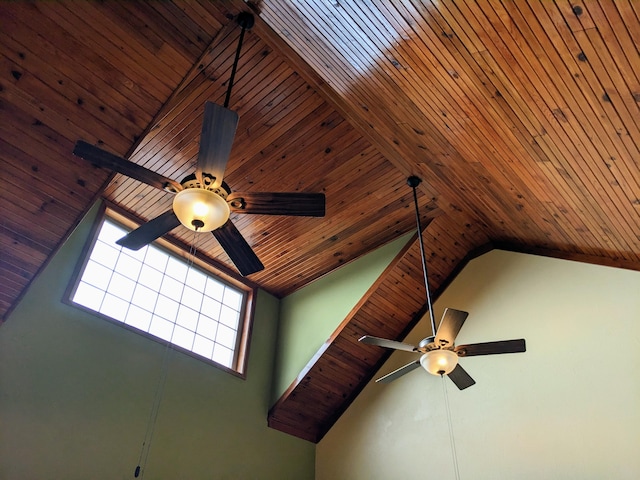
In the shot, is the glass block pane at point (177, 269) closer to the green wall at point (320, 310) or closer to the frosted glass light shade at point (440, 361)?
the green wall at point (320, 310)

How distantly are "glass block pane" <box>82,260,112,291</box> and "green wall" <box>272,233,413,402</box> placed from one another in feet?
7.28

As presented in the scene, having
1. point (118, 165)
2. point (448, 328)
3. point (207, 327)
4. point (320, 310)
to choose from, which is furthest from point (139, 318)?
point (448, 328)

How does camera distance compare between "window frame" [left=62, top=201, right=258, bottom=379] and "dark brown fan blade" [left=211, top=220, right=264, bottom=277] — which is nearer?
"dark brown fan blade" [left=211, top=220, right=264, bottom=277]

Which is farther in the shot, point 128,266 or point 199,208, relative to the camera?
point 128,266

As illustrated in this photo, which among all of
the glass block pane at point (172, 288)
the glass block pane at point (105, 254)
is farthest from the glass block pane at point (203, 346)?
the glass block pane at point (105, 254)

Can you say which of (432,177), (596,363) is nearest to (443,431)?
(596,363)

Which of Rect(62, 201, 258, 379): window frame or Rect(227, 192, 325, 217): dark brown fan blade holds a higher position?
Rect(62, 201, 258, 379): window frame

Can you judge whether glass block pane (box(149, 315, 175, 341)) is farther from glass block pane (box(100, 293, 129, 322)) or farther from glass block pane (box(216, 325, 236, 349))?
glass block pane (box(216, 325, 236, 349))

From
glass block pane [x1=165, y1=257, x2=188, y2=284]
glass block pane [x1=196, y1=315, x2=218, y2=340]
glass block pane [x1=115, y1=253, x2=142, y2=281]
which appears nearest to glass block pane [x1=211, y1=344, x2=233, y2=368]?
glass block pane [x1=196, y1=315, x2=218, y2=340]

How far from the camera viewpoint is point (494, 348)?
12.2 ft

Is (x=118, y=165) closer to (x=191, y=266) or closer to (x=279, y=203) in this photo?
(x=279, y=203)

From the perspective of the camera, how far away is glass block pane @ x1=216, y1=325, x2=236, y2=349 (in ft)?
18.9

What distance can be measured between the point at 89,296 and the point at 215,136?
2.83m

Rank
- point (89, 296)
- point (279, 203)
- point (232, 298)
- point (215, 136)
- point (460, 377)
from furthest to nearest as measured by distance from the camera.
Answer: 1. point (232, 298)
2. point (89, 296)
3. point (460, 377)
4. point (279, 203)
5. point (215, 136)
